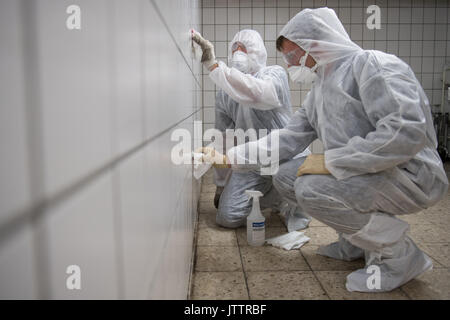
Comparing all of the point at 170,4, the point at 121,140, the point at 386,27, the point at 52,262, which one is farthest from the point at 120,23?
the point at 386,27

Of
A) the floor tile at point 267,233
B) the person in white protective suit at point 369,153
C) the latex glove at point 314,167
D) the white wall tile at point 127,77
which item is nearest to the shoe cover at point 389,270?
the person in white protective suit at point 369,153

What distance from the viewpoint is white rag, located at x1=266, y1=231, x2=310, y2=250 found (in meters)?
1.87

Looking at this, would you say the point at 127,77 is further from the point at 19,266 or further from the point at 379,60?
the point at 379,60

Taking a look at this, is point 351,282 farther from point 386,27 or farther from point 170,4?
point 386,27

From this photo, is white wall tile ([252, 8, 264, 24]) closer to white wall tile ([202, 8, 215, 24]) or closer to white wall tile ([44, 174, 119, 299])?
white wall tile ([202, 8, 215, 24])

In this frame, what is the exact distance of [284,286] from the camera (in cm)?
148

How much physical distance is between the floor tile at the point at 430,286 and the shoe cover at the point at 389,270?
0.03 m

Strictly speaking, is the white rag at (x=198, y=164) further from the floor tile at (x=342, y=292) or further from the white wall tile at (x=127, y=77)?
the white wall tile at (x=127, y=77)

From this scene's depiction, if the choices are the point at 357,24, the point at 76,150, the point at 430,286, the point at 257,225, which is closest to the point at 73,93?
the point at 76,150

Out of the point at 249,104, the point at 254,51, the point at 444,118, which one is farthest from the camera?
the point at 444,118

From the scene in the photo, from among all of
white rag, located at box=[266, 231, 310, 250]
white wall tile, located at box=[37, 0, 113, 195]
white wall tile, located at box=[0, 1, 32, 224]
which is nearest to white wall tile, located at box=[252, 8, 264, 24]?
white rag, located at box=[266, 231, 310, 250]

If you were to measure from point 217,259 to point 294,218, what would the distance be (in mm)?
638

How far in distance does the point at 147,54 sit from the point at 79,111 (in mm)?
347

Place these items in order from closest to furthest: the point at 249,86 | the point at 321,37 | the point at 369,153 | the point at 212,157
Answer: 1. the point at 369,153
2. the point at 321,37
3. the point at 212,157
4. the point at 249,86
